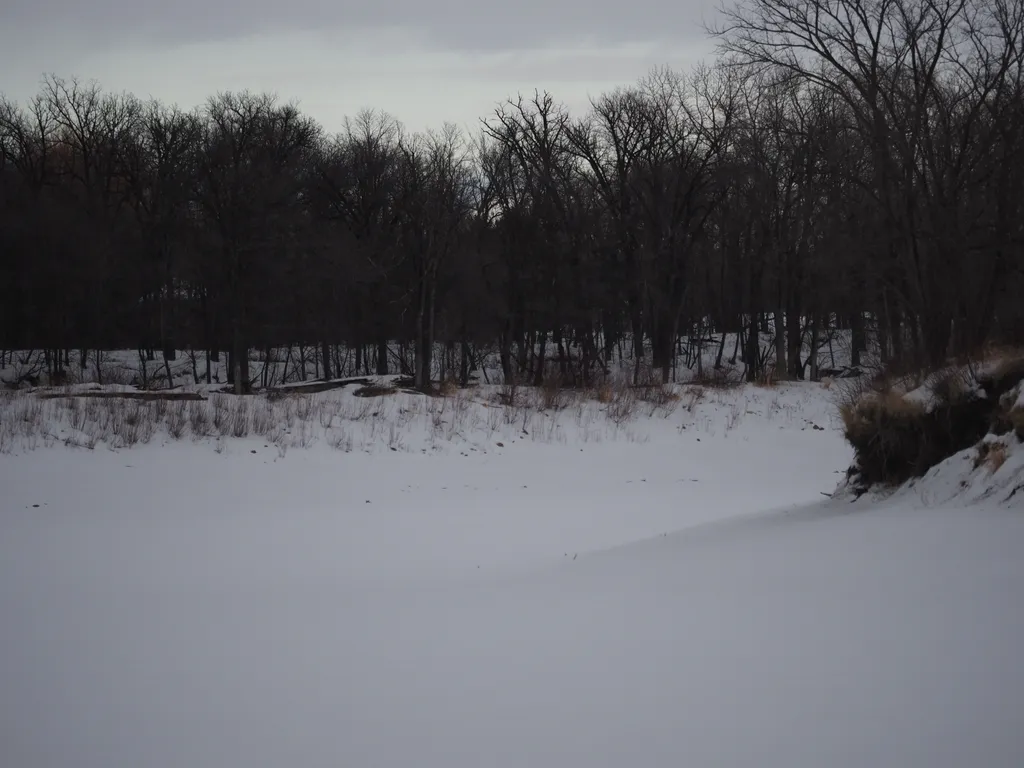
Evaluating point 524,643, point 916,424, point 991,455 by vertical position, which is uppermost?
point 916,424

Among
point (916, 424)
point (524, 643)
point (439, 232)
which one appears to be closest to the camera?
Answer: point (524, 643)

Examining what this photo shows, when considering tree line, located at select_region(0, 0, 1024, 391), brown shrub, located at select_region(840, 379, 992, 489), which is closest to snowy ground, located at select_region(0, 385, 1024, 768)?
brown shrub, located at select_region(840, 379, 992, 489)

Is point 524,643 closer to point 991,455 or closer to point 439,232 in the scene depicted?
point 991,455

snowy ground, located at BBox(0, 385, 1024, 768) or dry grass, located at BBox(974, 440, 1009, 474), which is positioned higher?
dry grass, located at BBox(974, 440, 1009, 474)

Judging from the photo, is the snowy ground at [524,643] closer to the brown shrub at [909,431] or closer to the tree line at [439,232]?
the brown shrub at [909,431]

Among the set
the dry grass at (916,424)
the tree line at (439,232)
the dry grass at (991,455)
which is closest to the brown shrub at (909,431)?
the dry grass at (916,424)

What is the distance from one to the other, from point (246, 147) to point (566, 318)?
18.1m

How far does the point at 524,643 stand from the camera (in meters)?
5.06

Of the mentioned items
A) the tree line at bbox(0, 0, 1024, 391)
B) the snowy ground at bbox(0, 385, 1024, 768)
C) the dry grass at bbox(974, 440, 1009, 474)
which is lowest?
the snowy ground at bbox(0, 385, 1024, 768)

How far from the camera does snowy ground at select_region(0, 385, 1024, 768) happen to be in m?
3.72

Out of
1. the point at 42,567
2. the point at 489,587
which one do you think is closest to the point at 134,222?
the point at 42,567

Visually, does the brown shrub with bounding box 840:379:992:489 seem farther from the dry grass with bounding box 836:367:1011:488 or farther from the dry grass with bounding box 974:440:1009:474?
the dry grass with bounding box 974:440:1009:474

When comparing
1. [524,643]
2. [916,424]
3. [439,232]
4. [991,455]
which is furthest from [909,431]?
[439,232]

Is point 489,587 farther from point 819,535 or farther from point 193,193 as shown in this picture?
point 193,193
